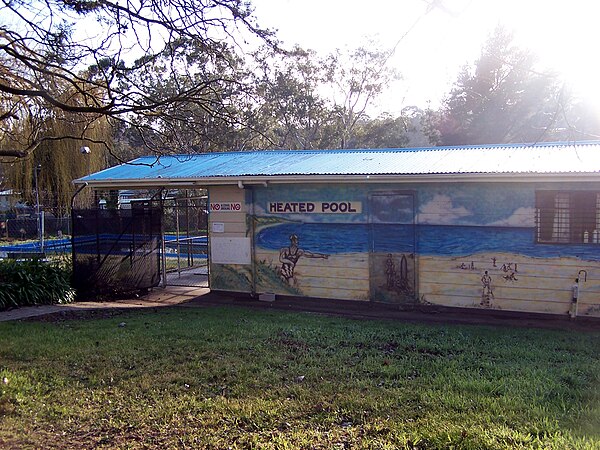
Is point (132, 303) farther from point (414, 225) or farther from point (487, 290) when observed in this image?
point (487, 290)

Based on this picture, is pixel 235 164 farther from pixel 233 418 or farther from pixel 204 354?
pixel 233 418

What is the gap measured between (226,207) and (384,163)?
401 cm

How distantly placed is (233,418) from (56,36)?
684cm

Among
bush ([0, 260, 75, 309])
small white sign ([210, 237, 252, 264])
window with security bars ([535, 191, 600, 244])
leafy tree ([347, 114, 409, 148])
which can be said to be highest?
leafy tree ([347, 114, 409, 148])

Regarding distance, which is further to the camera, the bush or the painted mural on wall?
the bush

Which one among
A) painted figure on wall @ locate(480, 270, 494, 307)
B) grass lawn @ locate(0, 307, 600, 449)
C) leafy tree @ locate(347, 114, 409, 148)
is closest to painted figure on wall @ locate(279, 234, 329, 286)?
grass lawn @ locate(0, 307, 600, 449)

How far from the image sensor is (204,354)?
24.8 ft

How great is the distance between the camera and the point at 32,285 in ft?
41.3

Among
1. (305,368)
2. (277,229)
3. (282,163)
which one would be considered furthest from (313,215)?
(305,368)

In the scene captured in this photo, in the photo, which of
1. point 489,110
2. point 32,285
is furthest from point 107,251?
point 489,110

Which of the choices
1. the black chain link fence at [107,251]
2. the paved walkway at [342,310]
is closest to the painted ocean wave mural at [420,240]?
the paved walkway at [342,310]

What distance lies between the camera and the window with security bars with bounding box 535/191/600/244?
1041 cm

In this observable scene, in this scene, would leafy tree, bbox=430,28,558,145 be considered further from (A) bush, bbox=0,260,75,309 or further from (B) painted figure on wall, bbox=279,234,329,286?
(A) bush, bbox=0,260,75,309

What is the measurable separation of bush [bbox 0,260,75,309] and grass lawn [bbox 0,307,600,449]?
295 cm
